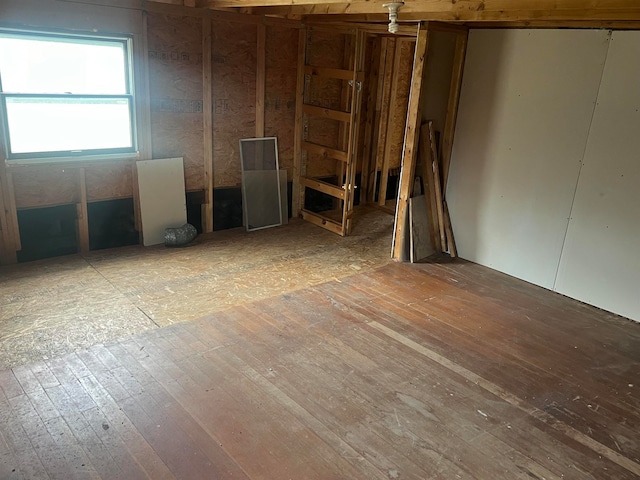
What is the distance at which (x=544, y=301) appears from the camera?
432 centimetres

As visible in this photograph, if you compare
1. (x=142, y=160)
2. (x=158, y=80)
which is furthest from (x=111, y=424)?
(x=158, y=80)

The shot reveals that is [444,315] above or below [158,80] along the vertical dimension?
below

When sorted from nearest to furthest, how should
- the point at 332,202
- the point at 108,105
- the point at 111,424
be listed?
1. the point at 111,424
2. the point at 108,105
3. the point at 332,202

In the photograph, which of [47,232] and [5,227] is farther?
[47,232]

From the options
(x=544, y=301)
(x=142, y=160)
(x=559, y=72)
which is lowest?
(x=544, y=301)

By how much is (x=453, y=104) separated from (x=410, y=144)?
26.2 inches

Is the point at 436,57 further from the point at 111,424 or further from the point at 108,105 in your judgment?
the point at 111,424

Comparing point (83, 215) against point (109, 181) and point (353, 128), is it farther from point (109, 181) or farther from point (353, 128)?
point (353, 128)

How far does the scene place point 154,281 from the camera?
4.18 metres

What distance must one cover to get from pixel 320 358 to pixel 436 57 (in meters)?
3.06

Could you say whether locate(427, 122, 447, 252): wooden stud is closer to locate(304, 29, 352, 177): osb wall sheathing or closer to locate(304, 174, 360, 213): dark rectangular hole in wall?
locate(304, 29, 352, 177): osb wall sheathing

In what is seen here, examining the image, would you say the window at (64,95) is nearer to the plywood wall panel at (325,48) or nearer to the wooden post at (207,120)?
the wooden post at (207,120)

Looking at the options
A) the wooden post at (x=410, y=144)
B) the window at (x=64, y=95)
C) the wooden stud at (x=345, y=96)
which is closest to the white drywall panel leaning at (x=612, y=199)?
the wooden post at (x=410, y=144)

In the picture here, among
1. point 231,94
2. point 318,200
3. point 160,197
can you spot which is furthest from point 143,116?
point 318,200
